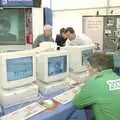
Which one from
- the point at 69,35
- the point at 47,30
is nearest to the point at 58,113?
the point at 69,35

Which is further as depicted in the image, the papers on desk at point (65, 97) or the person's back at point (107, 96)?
the papers on desk at point (65, 97)

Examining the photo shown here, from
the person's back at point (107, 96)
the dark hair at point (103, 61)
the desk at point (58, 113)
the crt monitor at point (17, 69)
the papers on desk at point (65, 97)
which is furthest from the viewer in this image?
the papers on desk at point (65, 97)

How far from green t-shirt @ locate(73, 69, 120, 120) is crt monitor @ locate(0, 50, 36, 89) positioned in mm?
719

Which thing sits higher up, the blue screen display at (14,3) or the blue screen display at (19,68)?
the blue screen display at (14,3)

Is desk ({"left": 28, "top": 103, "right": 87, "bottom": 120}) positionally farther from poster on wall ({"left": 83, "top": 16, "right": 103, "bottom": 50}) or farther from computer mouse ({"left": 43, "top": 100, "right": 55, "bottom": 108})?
poster on wall ({"left": 83, "top": 16, "right": 103, "bottom": 50})

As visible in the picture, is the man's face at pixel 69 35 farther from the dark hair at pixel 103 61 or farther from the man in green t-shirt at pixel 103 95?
the man in green t-shirt at pixel 103 95

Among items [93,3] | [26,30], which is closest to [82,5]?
[93,3]

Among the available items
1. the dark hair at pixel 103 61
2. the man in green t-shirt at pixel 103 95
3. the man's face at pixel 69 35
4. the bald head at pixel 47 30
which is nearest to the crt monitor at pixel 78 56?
the dark hair at pixel 103 61

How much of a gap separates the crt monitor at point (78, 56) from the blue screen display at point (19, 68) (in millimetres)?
714

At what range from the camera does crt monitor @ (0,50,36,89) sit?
7.95 ft

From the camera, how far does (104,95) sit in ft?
6.61

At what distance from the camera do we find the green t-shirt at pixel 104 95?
2012mm

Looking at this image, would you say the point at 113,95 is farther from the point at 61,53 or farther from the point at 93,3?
the point at 93,3

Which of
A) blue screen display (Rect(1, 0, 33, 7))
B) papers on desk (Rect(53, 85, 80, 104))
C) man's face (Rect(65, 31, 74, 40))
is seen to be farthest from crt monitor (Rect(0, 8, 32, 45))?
papers on desk (Rect(53, 85, 80, 104))
